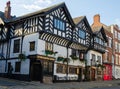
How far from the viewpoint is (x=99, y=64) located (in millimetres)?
39469

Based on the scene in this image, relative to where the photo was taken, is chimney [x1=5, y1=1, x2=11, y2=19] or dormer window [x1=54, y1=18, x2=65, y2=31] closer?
dormer window [x1=54, y1=18, x2=65, y2=31]

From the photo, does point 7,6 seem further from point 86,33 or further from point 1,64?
point 86,33

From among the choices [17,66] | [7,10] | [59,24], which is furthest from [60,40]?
[7,10]

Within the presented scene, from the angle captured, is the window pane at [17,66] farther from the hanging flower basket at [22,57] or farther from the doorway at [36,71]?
the doorway at [36,71]

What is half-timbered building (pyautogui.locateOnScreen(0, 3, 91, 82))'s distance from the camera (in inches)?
1051

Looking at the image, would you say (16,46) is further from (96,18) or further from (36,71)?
(96,18)

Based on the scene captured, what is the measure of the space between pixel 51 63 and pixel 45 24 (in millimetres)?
5200

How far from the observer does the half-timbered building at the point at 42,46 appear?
2670cm

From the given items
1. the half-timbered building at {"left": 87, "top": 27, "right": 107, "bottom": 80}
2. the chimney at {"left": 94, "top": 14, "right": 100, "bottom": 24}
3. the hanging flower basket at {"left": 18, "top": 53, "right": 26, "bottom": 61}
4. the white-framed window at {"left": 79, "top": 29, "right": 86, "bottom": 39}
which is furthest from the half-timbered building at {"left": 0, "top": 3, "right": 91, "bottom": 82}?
the chimney at {"left": 94, "top": 14, "right": 100, "bottom": 24}

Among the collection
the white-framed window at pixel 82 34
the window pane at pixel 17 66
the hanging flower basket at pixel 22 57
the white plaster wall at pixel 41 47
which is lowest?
the window pane at pixel 17 66

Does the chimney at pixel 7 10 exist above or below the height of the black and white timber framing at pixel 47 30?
above

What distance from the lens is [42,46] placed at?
88.5ft

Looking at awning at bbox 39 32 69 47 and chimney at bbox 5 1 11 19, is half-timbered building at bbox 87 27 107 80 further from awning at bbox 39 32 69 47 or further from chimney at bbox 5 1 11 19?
chimney at bbox 5 1 11 19

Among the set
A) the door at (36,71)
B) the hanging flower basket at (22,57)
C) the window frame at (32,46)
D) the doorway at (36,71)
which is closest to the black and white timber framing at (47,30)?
the doorway at (36,71)
